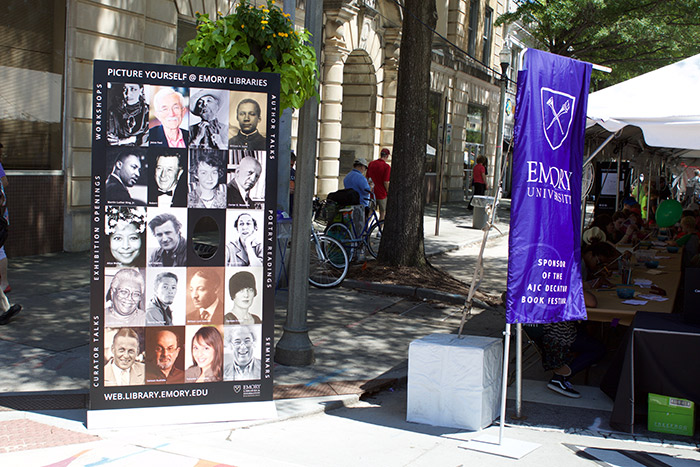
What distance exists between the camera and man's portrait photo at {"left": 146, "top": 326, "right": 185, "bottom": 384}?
499 cm

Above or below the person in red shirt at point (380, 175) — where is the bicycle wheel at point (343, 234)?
below

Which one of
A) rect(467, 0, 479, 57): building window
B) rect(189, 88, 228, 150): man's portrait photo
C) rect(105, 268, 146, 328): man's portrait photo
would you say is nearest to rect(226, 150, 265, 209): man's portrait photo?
rect(189, 88, 228, 150): man's portrait photo

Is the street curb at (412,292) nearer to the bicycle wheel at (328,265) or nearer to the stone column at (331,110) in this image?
the bicycle wheel at (328,265)

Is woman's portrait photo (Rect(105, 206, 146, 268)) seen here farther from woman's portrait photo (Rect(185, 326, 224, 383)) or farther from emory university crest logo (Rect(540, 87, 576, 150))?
emory university crest logo (Rect(540, 87, 576, 150))

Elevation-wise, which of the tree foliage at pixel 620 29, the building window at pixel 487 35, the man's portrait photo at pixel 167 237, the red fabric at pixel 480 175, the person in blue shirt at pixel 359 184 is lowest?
the man's portrait photo at pixel 167 237

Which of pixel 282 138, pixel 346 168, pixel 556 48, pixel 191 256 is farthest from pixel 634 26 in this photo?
pixel 191 256

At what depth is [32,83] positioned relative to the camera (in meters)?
11.0

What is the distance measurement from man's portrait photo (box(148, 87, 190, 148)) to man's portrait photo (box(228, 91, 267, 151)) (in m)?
0.34

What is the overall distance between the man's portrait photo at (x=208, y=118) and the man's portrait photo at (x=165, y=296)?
923 mm

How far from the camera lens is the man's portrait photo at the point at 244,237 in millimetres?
5152

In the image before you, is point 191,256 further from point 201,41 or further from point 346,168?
point 346,168

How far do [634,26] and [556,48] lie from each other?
3184 mm

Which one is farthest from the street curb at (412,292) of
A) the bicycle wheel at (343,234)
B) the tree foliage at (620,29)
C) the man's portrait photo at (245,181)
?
the tree foliage at (620,29)

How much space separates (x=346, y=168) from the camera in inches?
891
